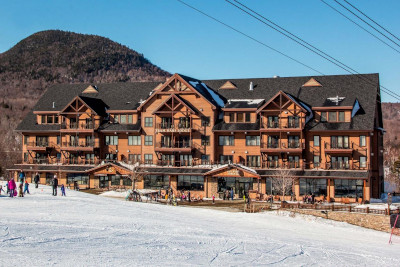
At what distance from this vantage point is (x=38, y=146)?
6862 cm

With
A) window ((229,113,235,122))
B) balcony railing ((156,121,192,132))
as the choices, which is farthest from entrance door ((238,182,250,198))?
balcony railing ((156,121,192,132))

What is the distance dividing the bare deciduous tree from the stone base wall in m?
10.1

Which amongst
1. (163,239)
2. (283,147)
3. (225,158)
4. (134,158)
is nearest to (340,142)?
(283,147)

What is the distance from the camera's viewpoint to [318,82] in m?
63.8

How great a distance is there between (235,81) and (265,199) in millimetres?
18439

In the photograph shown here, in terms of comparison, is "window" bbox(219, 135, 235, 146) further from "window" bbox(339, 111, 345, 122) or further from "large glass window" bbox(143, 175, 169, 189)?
"window" bbox(339, 111, 345, 122)

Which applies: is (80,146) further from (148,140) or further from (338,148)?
(338,148)

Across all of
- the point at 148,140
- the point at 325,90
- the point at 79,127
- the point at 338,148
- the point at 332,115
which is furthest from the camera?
the point at 79,127

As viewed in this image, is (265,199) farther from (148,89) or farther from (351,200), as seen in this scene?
(148,89)

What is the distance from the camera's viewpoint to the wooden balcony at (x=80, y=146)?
6594 centimetres

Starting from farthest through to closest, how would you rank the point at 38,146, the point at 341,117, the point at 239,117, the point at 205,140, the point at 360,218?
the point at 38,146, the point at 205,140, the point at 239,117, the point at 341,117, the point at 360,218

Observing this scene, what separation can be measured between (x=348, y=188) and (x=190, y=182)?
686 inches

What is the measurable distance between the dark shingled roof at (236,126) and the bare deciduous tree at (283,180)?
6415 mm

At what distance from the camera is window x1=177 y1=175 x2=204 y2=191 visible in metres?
60.6
